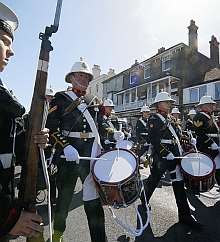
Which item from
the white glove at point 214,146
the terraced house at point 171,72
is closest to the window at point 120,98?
the terraced house at point 171,72

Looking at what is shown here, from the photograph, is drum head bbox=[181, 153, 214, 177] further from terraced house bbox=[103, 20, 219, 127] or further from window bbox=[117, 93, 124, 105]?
window bbox=[117, 93, 124, 105]

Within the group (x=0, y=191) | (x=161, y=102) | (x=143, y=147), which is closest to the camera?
(x=0, y=191)

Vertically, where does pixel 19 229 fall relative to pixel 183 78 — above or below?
below

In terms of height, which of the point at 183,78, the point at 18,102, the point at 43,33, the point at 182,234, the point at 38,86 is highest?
the point at 183,78

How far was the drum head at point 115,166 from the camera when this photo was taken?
10.9 feet

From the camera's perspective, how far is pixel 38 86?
1.75m

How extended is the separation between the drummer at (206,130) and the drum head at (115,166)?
282cm

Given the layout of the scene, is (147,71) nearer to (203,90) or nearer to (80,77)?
(203,90)

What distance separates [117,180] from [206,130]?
343 cm

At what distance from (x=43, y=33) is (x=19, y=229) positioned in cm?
112

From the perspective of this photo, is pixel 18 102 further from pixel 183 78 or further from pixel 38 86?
pixel 183 78

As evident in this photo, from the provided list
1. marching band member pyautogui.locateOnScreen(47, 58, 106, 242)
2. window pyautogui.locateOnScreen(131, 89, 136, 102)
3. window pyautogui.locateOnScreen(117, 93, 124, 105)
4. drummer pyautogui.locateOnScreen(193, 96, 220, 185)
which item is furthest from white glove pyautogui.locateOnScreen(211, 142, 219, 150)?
window pyautogui.locateOnScreen(117, 93, 124, 105)

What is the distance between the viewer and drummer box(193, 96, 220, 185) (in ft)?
19.7

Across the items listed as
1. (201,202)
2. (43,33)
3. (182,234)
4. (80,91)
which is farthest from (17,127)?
(201,202)
